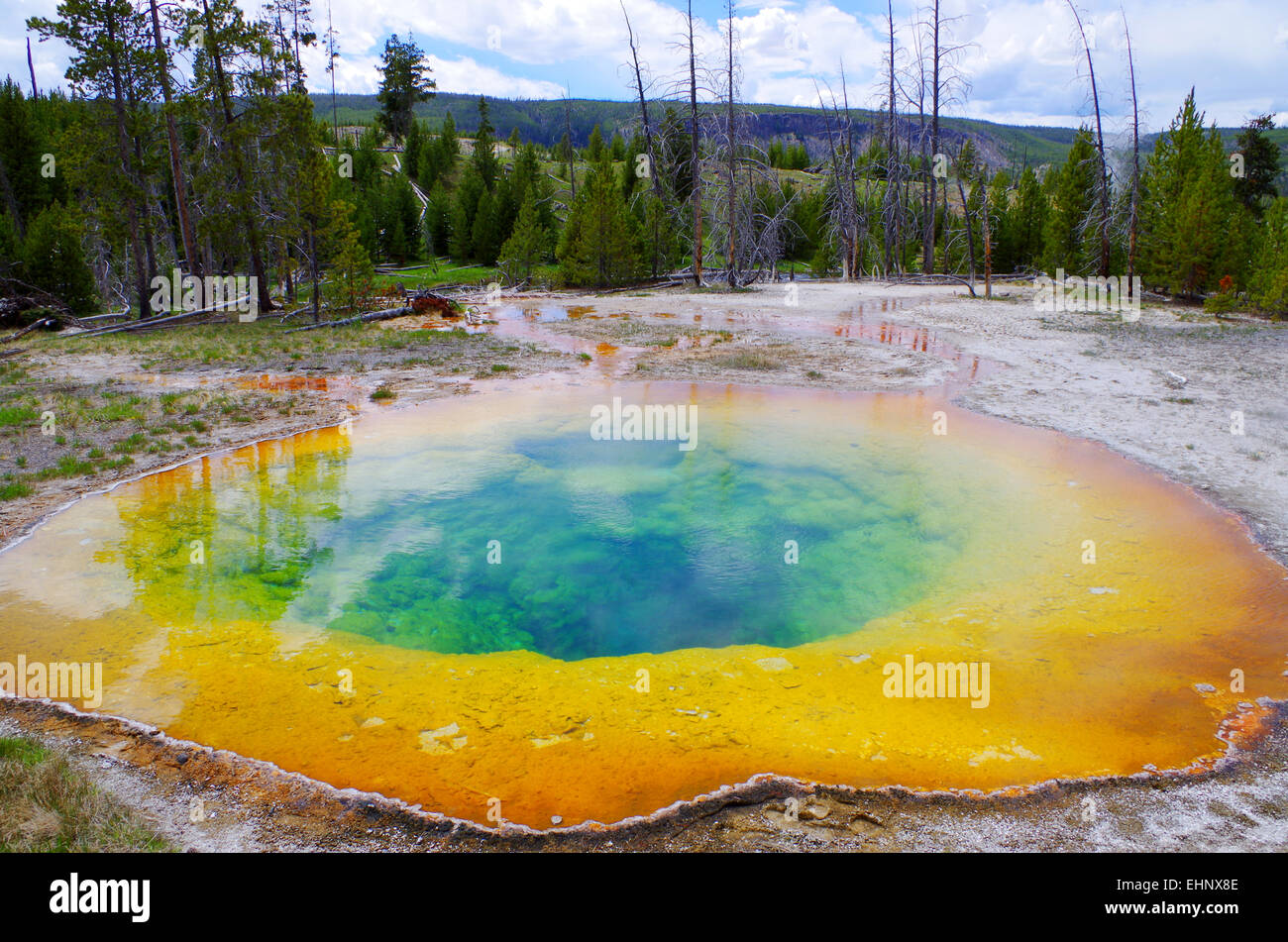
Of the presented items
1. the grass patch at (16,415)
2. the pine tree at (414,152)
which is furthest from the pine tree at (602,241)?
the pine tree at (414,152)

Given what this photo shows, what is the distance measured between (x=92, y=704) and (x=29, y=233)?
962 inches

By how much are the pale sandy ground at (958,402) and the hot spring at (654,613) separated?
25 cm

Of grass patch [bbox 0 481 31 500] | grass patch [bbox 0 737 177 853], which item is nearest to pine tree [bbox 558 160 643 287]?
grass patch [bbox 0 481 31 500]

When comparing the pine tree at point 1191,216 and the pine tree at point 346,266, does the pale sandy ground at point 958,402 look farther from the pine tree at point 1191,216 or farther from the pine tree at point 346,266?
the pine tree at point 346,266

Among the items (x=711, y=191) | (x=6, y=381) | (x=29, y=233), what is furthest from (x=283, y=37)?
(x=6, y=381)

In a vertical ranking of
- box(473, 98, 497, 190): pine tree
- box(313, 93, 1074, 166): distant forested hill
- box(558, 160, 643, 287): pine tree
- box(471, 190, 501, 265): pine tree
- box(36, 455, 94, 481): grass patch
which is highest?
box(313, 93, 1074, 166): distant forested hill

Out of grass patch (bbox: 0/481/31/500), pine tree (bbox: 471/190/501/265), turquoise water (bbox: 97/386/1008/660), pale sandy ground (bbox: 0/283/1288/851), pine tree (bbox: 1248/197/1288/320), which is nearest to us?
pale sandy ground (bbox: 0/283/1288/851)

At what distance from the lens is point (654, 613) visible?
6383mm

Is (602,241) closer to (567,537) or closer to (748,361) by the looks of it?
(748,361)

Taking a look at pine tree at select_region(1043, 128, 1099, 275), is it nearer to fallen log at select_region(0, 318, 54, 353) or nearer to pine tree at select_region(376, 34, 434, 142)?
fallen log at select_region(0, 318, 54, 353)

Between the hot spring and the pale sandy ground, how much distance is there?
25 cm

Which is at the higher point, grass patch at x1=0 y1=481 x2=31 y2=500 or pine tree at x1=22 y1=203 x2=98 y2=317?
pine tree at x1=22 y1=203 x2=98 y2=317

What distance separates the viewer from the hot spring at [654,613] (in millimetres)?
4430

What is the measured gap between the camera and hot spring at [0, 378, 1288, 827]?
4430 mm
